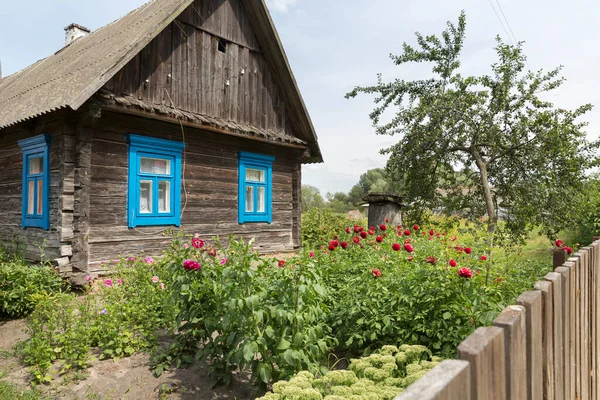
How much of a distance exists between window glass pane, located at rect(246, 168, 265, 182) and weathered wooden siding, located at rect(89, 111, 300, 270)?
41 cm

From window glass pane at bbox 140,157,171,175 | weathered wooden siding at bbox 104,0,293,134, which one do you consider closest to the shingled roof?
weathered wooden siding at bbox 104,0,293,134

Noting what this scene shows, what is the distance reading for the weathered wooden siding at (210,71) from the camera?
25.5ft

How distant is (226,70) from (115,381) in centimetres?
710

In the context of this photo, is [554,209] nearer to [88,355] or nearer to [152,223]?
[152,223]

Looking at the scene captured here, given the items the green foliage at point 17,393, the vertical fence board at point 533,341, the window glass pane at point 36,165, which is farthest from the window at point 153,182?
the vertical fence board at point 533,341

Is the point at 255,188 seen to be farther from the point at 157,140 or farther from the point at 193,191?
the point at 157,140

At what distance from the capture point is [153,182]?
25.6 ft

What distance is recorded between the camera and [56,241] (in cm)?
678

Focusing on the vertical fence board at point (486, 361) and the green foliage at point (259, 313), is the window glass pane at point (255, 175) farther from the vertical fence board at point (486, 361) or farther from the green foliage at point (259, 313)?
the vertical fence board at point (486, 361)

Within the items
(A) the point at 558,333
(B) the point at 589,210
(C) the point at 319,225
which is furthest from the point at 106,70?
(B) the point at 589,210

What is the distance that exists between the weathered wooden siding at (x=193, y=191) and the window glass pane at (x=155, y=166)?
36 centimetres

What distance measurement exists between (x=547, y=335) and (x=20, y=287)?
259 inches

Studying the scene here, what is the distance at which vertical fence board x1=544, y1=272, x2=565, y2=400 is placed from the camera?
1.62 metres

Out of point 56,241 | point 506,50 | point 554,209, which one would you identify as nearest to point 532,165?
point 554,209
